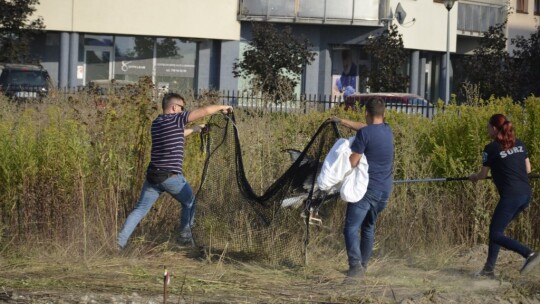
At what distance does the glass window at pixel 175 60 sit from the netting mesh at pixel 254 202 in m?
28.0

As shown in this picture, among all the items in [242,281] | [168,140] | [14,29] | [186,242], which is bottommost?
[242,281]

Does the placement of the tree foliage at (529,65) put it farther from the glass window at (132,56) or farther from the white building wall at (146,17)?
the glass window at (132,56)

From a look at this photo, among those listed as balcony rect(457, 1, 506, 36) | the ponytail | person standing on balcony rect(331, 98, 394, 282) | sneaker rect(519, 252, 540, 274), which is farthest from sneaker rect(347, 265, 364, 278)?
balcony rect(457, 1, 506, 36)

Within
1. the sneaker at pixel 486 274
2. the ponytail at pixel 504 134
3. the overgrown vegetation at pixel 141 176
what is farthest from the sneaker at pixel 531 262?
the overgrown vegetation at pixel 141 176

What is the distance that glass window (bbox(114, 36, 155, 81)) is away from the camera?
3841 cm

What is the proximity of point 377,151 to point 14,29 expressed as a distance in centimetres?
2566

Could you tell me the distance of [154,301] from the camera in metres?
8.00

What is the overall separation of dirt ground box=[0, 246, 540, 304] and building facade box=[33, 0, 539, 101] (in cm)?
2454

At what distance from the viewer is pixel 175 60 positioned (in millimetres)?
39000

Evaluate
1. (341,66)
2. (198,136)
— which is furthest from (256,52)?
(198,136)

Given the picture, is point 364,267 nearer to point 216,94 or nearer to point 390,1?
point 216,94

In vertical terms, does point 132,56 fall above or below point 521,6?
below

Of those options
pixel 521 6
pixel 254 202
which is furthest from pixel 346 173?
pixel 521 6

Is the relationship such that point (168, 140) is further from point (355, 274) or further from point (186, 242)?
point (355, 274)
